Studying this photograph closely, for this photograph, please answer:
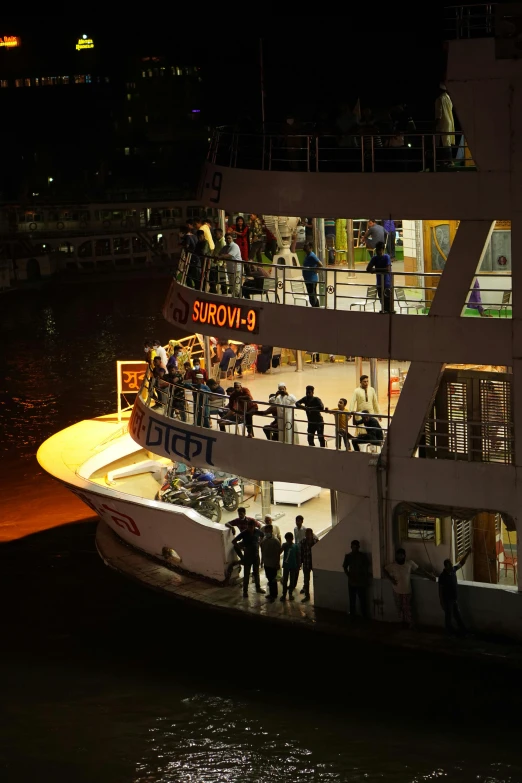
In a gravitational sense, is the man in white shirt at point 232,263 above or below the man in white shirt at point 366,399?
above

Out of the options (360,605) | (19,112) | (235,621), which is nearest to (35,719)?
(235,621)

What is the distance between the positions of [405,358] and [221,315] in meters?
3.60

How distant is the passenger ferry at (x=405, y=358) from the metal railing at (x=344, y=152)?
0.03 metres

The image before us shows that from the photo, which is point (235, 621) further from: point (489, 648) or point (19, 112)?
point (19, 112)

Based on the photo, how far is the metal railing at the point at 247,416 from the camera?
19.7 metres

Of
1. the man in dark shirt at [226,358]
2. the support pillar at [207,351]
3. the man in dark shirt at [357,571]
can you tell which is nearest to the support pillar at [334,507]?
the man in dark shirt at [357,571]

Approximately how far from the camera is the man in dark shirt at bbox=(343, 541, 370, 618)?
18.9m

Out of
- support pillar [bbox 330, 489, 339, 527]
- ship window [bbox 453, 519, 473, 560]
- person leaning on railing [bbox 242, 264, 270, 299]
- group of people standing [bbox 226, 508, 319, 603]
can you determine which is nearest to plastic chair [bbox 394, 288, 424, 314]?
person leaning on railing [bbox 242, 264, 270, 299]

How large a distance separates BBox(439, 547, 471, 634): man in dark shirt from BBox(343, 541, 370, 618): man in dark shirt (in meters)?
1.21

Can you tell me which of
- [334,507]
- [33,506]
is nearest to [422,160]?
[334,507]

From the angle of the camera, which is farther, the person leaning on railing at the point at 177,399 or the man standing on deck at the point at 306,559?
the person leaning on railing at the point at 177,399

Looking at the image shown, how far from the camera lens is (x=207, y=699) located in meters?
18.0

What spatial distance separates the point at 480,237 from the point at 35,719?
30.3 feet

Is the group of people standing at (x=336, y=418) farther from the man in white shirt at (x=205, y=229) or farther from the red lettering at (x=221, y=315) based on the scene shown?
the man in white shirt at (x=205, y=229)
